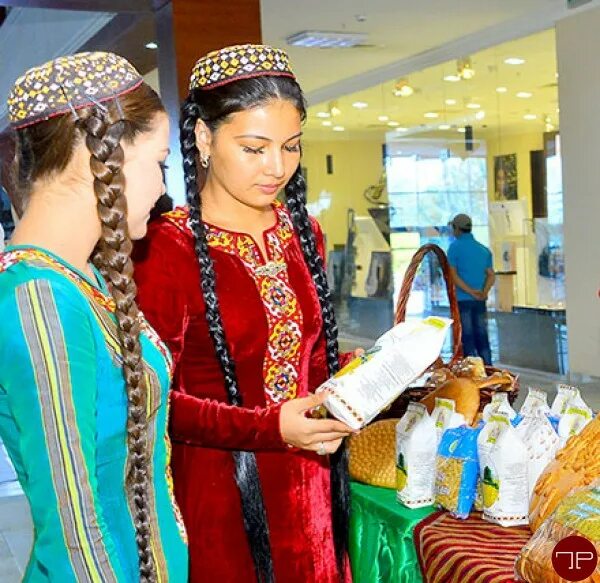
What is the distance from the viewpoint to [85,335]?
39.7 inches

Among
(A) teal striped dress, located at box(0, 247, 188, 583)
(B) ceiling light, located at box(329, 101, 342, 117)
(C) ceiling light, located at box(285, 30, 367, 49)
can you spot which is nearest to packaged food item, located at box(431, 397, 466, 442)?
(A) teal striped dress, located at box(0, 247, 188, 583)

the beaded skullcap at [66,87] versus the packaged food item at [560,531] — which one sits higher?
the beaded skullcap at [66,87]

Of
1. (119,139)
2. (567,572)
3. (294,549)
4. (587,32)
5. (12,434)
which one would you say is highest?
(587,32)

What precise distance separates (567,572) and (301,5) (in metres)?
6.79

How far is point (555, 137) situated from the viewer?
26.3 feet

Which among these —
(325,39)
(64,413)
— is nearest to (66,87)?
(64,413)

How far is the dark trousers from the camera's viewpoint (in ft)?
25.7

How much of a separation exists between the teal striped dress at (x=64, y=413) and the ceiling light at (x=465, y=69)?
8.40m

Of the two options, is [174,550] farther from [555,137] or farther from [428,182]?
[428,182]

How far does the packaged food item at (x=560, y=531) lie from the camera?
47.6 inches

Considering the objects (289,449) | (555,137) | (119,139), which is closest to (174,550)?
(289,449)

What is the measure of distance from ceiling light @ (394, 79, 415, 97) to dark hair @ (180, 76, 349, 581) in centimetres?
861

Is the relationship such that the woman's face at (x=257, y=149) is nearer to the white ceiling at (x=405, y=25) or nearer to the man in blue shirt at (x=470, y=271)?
the white ceiling at (x=405, y=25)

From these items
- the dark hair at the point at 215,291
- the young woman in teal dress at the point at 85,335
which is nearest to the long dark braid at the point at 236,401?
the dark hair at the point at 215,291
